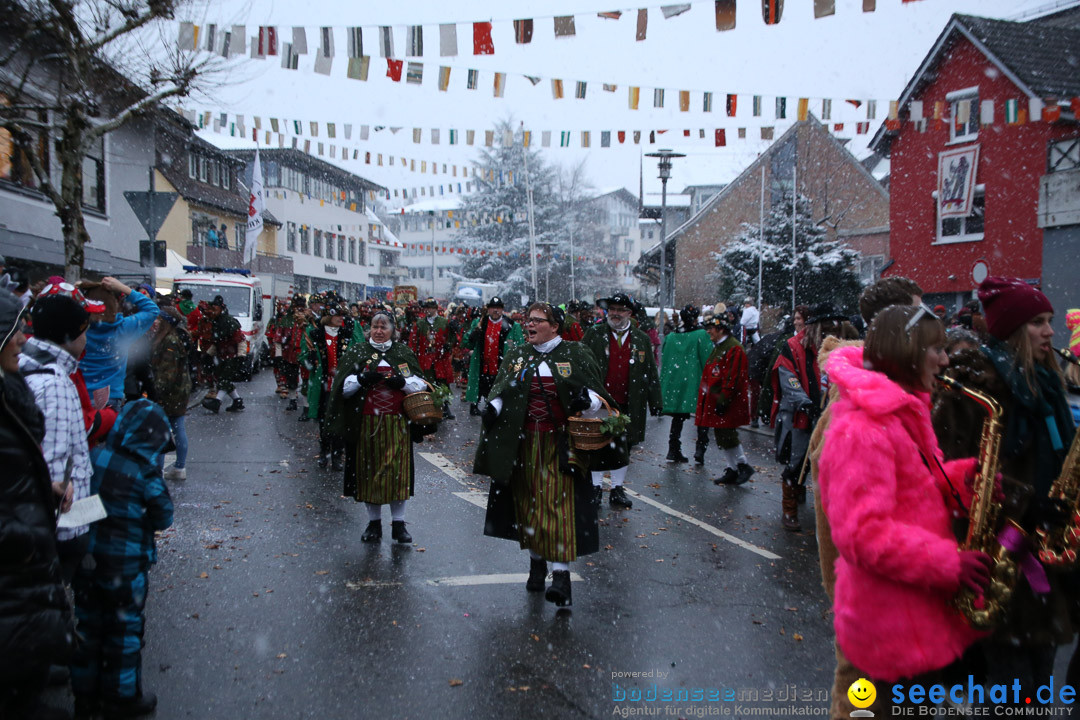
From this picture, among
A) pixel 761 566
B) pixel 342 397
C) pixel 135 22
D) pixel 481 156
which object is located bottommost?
pixel 761 566

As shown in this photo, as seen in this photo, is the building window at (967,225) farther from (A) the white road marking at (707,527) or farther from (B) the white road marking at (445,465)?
(A) the white road marking at (707,527)

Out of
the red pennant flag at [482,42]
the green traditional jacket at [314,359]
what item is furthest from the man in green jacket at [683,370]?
the red pennant flag at [482,42]

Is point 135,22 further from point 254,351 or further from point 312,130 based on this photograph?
point 254,351

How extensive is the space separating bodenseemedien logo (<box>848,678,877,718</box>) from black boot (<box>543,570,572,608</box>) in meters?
2.38

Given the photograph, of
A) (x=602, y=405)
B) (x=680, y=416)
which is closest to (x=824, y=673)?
(x=602, y=405)

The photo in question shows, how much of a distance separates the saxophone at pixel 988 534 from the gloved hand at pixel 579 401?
272 centimetres

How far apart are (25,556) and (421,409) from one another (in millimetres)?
3863

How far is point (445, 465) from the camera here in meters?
10.2

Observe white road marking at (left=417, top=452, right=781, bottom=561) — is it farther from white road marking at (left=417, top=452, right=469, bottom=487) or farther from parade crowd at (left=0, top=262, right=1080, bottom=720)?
parade crowd at (left=0, top=262, right=1080, bottom=720)

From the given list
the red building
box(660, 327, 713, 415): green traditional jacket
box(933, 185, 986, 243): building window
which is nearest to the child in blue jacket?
box(660, 327, 713, 415): green traditional jacket

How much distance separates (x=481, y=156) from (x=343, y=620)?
54204 mm

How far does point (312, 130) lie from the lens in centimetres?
1808

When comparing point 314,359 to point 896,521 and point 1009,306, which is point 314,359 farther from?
→ point 896,521

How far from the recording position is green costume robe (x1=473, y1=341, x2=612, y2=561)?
17.3 feet
